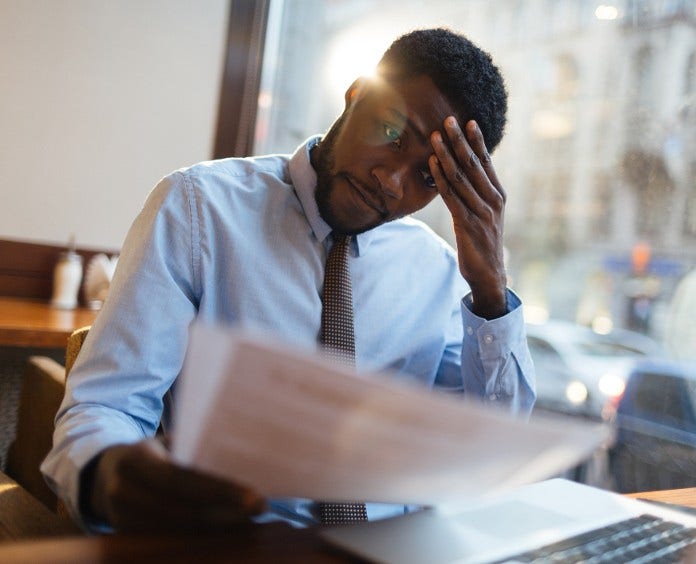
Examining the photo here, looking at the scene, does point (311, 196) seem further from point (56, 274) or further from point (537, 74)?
point (56, 274)

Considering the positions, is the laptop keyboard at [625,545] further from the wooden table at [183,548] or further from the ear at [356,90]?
the ear at [356,90]

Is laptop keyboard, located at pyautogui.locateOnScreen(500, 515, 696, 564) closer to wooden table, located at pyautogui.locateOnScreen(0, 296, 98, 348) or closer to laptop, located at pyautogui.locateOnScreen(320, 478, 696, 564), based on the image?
laptop, located at pyautogui.locateOnScreen(320, 478, 696, 564)

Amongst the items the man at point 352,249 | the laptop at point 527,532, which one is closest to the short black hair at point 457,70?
the man at point 352,249

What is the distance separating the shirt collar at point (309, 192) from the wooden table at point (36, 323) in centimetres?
97

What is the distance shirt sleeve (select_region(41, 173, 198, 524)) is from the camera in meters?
0.80

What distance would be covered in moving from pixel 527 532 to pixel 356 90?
0.78 metres

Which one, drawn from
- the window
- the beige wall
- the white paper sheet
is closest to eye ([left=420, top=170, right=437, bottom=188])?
the white paper sheet

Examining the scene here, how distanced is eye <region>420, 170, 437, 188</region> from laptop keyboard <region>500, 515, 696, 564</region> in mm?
587

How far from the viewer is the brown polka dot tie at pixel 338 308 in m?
1.04

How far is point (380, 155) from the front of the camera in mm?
1054

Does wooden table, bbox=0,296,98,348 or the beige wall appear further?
the beige wall

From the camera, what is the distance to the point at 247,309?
1.04 m

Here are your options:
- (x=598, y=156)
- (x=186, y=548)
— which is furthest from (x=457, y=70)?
(x=598, y=156)

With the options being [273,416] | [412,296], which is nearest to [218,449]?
[273,416]
